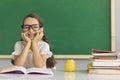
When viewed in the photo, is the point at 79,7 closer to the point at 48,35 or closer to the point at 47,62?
the point at 48,35

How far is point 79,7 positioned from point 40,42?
31.8 inches

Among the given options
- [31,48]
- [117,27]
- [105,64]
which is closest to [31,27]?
[31,48]

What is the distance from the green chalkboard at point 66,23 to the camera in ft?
9.76

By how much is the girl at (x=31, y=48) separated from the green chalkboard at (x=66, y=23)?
0.64 meters

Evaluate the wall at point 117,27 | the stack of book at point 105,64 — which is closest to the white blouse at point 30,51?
the stack of book at point 105,64

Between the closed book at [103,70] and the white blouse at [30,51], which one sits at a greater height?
the white blouse at [30,51]

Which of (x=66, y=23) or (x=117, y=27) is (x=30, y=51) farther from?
(x=117, y=27)

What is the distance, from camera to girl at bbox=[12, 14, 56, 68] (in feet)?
7.16

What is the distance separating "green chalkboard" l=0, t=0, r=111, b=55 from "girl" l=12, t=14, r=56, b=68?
64cm

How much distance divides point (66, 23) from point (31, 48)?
81 centimetres

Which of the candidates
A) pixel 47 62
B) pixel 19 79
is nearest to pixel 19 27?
pixel 47 62

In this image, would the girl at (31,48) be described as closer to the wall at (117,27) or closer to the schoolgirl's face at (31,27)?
the schoolgirl's face at (31,27)

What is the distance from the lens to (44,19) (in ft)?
9.96

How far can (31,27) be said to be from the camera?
2242 mm
